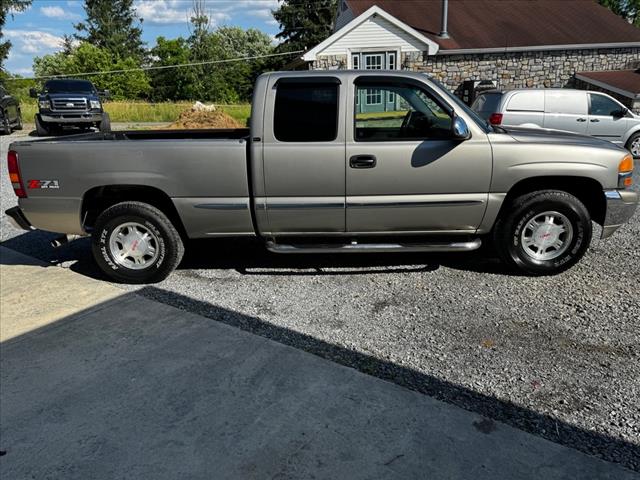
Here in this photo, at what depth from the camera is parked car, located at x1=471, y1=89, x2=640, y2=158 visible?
11.6 meters

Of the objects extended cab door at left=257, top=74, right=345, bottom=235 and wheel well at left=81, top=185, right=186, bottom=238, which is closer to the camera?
extended cab door at left=257, top=74, right=345, bottom=235

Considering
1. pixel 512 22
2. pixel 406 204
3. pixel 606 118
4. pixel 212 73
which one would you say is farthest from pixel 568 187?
pixel 212 73

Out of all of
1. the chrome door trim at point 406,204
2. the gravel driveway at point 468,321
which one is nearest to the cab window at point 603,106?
the gravel driveway at point 468,321

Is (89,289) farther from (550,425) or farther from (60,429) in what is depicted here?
(550,425)

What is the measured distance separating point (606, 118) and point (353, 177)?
990 cm

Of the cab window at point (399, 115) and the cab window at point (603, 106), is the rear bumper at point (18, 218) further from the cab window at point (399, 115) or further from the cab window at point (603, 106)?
the cab window at point (603, 106)

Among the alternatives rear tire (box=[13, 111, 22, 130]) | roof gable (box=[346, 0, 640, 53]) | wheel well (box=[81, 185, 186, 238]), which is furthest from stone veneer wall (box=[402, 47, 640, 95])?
wheel well (box=[81, 185, 186, 238])

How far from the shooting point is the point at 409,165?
4605 mm

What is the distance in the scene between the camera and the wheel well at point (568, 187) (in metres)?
4.81

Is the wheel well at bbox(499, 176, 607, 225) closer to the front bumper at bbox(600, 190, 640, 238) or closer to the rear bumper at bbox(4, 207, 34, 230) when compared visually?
the front bumper at bbox(600, 190, 640, 238)

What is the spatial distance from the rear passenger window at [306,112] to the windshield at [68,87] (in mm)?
16937

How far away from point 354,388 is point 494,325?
4.67 ft

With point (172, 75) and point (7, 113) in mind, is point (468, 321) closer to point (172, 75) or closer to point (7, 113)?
point (7, 113)

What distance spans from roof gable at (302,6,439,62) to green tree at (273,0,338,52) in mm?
31427
